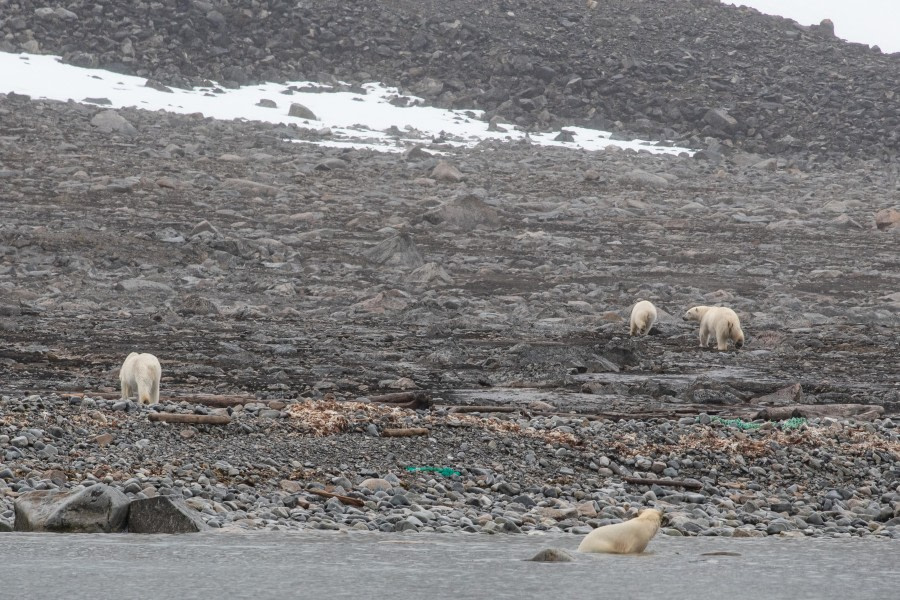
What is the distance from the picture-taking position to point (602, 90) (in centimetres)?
3772

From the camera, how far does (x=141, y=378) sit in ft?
28.2

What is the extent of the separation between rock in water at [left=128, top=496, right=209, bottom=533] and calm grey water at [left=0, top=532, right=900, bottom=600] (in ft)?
0.43

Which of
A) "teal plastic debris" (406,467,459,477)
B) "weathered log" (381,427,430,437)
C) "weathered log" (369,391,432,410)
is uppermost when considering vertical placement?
"weathered log" (369,391,432,410)

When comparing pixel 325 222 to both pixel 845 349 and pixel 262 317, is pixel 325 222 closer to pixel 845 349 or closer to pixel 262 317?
pixel 262 317

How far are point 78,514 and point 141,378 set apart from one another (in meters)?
3.76

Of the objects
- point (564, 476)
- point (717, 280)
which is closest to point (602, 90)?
point (717, 280)

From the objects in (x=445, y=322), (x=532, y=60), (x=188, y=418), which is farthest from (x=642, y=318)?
(x=532, y=60)

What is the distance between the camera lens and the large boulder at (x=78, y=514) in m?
4.91

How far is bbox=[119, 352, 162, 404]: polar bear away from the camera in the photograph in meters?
8.57

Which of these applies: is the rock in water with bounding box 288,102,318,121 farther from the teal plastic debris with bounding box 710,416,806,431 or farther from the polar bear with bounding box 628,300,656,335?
the teal plastic debris with bounding box 710,416,806,431

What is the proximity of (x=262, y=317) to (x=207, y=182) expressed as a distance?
28.9ft

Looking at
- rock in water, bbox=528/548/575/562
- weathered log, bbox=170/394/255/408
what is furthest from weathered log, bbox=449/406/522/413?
rock in water, bbox=528/548/575/562

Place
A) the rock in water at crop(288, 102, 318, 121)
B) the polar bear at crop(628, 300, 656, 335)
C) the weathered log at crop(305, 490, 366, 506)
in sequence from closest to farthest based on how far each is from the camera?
the weathered log at crop(305, 490, 366, 506), the polar bear at crop(628, 300, 656, 335), the rock in water at crop(288, 102, 318, 121)

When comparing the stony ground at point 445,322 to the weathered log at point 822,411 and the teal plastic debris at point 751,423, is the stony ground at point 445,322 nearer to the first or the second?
the teal plastic debris at point 751,423
